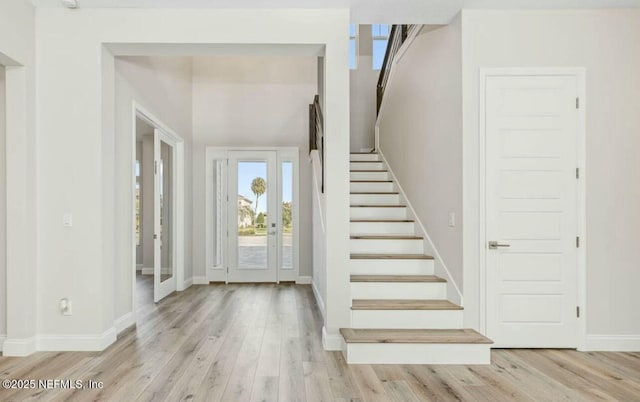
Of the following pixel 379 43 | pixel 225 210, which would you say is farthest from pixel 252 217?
pixel 379 43

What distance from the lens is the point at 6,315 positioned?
3363 mm

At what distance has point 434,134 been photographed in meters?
4.12

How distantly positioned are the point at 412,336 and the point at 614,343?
1.81 metres

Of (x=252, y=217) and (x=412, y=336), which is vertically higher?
(x=252, y=217)

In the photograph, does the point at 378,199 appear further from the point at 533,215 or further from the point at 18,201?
the point at 18,201

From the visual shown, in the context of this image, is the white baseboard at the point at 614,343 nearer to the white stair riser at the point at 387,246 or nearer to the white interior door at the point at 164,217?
the white stair riser at the point at 387,246

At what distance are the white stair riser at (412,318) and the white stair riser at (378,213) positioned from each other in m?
1.61

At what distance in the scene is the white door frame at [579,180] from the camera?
347cm

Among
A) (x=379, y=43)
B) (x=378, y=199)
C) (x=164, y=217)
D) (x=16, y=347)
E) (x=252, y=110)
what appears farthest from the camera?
(x=379, y=43)

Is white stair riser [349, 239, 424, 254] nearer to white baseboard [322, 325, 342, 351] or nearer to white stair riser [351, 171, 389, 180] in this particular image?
white baseboard [322, 325, 342, 351]

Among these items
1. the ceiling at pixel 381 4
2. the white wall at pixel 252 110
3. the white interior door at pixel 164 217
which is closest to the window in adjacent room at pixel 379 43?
the white wall at pixel 252 110

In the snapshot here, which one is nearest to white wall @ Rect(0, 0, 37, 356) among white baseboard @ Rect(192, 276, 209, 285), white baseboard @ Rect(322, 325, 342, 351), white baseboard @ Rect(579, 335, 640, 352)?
white baseboard @ Rect(322, 325, 342, 351)

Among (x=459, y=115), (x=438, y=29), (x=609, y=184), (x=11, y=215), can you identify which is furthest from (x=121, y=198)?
(x=609, y=184)

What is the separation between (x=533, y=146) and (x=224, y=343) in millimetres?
3186
